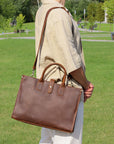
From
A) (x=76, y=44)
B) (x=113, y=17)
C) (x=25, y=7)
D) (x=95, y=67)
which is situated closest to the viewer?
(x=76, y=44)

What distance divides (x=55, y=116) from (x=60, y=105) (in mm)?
93

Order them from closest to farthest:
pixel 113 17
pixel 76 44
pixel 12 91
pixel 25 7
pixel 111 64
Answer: pixel 76 44 < pixel 12 91 < pixel 111 64 < pixel 113 17 < pixel 25 7

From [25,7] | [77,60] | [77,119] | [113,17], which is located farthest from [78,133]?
[25,7]

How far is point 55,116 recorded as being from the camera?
252 centimetres

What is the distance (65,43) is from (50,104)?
18.3 inches

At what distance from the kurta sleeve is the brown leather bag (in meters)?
0.06

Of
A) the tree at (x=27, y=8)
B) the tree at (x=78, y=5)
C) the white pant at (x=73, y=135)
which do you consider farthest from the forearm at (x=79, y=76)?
the tree at (x=78, y=5)

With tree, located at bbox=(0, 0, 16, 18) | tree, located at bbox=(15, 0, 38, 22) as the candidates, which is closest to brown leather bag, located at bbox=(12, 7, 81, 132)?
tree, located at bbox=(0, 0, 16, 18)

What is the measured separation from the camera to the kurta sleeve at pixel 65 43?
248 cm

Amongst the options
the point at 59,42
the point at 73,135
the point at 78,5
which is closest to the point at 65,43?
the point at 59,42

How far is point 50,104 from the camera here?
252 centimetres

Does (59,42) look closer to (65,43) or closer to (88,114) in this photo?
(65,43)

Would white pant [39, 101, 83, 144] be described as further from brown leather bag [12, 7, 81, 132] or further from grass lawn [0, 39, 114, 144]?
grass lawn [0, 39, 114, 144]

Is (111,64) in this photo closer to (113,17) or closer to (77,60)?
(77,60)
